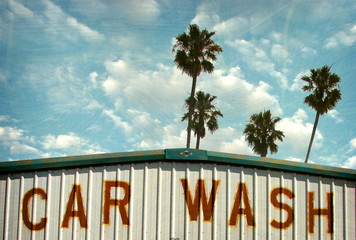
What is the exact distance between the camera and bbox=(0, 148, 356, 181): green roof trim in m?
7.75

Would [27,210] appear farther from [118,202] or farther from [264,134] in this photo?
[264,134]

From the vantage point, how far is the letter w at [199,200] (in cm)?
757

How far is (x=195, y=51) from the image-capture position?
2605 cm

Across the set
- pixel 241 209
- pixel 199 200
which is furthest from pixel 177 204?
pixel 241 209

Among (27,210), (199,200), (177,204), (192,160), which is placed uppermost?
(192,160)

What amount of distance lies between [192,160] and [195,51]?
19667 millimetres

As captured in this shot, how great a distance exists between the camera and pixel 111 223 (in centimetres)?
757

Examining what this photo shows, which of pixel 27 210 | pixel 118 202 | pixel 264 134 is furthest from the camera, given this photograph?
pixel 264 134

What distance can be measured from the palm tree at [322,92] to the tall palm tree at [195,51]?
38.1 feet

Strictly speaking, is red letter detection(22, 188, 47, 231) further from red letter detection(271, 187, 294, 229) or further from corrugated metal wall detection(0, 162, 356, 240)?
red letter detection(271, 187, 294, 229)

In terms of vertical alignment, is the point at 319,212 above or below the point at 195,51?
below

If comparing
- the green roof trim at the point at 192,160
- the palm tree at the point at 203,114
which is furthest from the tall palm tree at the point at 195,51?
the green roof trim at the point at 192,160

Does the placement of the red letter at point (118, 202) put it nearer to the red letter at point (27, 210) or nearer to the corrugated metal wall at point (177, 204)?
the corrugated metal wall at point (177, 204)

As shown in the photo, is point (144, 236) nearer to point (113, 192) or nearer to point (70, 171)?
point (113, 192)
